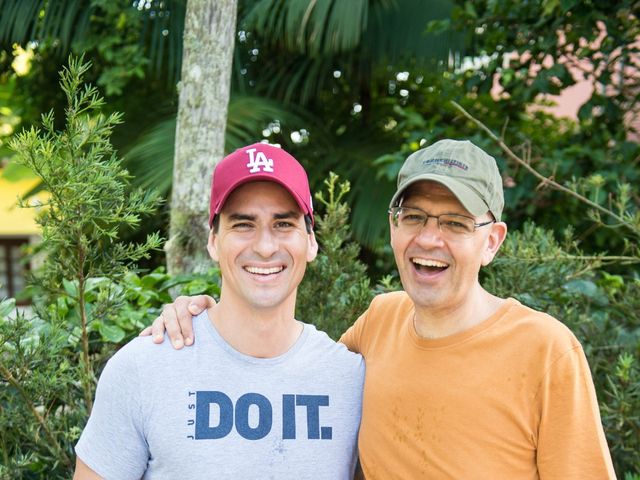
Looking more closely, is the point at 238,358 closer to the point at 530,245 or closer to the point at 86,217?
the point at 86,217

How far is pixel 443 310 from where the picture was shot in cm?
207

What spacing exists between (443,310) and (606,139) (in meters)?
3.58

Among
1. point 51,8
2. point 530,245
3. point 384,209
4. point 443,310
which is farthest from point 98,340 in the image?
point 51,8

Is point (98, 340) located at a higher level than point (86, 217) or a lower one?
lower

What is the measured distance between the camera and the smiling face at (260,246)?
221cm

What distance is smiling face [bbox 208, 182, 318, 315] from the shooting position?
2205 millimetres

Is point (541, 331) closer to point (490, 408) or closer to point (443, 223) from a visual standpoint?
point (490, 408)

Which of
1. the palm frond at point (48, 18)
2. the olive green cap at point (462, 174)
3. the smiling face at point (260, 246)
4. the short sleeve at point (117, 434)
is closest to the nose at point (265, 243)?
the smiling face at point (260, 246)

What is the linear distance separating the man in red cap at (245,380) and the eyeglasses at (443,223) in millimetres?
325

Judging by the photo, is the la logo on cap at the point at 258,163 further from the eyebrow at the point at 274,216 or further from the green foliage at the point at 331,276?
the green foliage at the point at 331,276

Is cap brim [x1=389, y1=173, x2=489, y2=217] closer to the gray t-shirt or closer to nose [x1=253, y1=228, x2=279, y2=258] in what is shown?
nose [x1=253, y1=228, x2=279, y2=258]

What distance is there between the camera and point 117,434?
6.69 feet

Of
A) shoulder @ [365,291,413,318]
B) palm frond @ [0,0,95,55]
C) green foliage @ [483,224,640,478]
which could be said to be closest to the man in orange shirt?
shoulder @ [365,291,413,318]

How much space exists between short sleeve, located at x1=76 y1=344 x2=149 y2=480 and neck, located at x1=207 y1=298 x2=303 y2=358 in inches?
11.6
